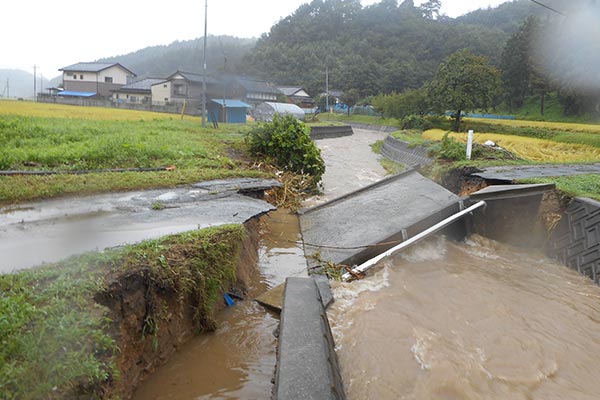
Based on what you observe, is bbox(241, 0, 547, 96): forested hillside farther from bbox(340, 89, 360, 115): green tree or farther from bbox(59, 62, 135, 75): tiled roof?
bbox(59, 62, 135, 75): tiled roof

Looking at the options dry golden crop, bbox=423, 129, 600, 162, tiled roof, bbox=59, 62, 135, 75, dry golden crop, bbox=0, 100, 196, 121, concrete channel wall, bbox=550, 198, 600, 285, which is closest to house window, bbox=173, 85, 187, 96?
tiled roof, bbox=59, 62, 135, 75

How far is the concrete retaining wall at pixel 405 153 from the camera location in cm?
1876

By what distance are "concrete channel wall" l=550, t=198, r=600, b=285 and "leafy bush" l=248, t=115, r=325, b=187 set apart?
270 inches

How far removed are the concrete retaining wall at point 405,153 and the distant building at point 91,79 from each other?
3780 cm

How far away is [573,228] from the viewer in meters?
7.47

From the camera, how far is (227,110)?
3475 cm

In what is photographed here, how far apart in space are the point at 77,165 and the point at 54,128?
502 centimetres

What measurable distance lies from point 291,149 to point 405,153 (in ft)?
33.8

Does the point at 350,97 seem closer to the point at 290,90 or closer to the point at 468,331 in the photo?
the point at 290,90

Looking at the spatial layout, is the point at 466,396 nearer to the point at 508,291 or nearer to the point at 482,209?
the point at 508,291

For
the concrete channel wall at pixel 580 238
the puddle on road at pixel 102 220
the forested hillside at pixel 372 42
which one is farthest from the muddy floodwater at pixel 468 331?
the forested hillside at pixel 372 42

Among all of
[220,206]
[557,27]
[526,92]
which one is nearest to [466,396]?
[220,206]

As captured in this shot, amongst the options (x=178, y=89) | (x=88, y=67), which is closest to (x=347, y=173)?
(x=178, y=89)

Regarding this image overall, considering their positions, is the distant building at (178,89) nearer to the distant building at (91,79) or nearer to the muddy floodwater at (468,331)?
the distant building at (91,79)
